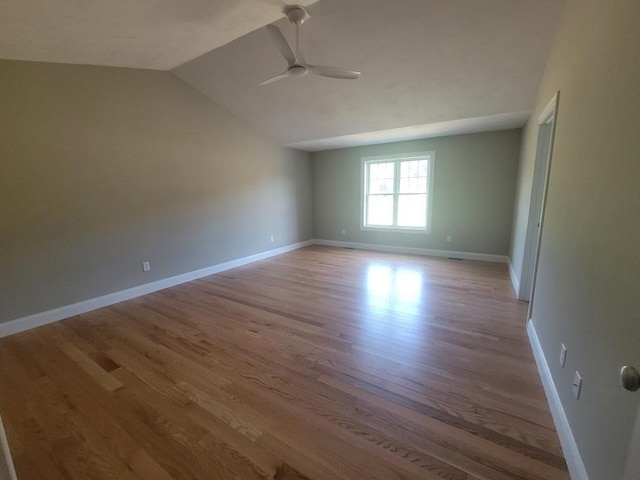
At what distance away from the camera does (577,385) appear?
1.31 meters

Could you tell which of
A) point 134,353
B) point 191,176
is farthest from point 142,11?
point 134,353

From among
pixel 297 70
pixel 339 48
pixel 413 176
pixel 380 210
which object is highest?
pixel 339 48

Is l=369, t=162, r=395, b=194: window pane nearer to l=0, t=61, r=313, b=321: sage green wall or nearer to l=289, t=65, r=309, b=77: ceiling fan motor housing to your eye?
l=0, t=61, r=313, b=321: sage green wall

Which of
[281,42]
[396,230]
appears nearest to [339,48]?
[281,42]

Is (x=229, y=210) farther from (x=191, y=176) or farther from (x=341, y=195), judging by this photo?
(x=341, y=195)

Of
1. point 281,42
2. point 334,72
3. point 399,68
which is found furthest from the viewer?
point 399,68

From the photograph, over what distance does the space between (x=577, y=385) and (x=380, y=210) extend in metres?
4.91

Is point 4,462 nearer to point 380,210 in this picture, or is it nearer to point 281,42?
point 281,42

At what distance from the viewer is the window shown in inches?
213

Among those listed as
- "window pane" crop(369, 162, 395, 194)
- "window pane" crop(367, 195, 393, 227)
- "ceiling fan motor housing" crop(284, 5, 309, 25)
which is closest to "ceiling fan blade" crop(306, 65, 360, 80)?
"ceiling fan motor housing" crop(284, 5, 309, 25)

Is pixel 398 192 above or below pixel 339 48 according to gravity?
below

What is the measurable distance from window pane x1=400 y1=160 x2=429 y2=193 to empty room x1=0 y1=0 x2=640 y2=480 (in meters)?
0.19

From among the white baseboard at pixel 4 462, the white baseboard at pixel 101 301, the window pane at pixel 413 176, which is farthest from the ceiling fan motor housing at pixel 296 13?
the window pane at pixel 413 176

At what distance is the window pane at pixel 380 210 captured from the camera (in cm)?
591
